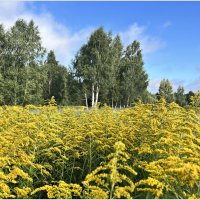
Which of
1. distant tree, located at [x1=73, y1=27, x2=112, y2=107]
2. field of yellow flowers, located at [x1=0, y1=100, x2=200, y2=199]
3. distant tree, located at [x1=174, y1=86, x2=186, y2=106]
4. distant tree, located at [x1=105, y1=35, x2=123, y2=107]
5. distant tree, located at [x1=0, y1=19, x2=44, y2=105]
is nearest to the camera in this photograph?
field of yellow flowers, located at [x1=0, y1=100, x2=200, y2=199]

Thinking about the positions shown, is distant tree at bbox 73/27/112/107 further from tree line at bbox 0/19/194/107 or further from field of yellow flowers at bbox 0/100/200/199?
field of yellow flowers at bbox 0/100/200/199

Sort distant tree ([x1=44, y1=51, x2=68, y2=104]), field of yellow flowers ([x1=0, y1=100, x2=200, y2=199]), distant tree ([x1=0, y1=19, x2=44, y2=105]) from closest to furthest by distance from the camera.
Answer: field of yellow flowers ([x1=0, y1=100, x2=200, y2=199]) → distant tree ([x1=0, y1=19, x2=44, y2=105]) → distant tree ([x1=44, y1=51, x2=68, y2=104])

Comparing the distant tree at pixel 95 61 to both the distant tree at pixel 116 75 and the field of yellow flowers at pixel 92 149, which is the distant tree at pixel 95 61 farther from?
the field of yellow flowers at pixel 92 149

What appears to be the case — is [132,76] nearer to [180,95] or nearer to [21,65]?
[21,65]

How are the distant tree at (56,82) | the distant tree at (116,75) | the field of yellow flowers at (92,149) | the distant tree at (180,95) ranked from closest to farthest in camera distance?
the field of yellow flowers at (92,149) < the distant tree at (116,75) < the distant tree at (56,82) < the distant tree at (180,95)

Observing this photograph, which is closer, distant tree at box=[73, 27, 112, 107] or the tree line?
the tree line

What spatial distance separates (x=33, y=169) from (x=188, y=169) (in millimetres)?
2974

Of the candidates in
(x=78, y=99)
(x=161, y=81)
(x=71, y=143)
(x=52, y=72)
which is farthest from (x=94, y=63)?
(x=71, y=143)

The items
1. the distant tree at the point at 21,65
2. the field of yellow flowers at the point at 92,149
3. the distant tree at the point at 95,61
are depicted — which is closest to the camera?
the field of yellow flowers at the point at 92,149

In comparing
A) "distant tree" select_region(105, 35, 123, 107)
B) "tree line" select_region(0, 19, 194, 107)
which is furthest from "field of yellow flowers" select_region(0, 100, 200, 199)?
"distant tree" select_region(105, 35, 123, 107)

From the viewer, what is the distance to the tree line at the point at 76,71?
48.2 meters

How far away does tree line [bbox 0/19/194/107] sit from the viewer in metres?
48.2

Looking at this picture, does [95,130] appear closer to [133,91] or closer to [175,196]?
[175,196]

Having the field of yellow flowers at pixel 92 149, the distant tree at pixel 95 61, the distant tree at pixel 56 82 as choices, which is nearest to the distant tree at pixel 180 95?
the distant tree at pixel 56 82
